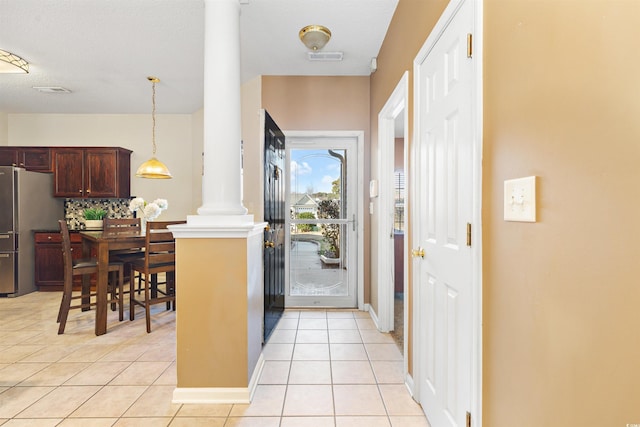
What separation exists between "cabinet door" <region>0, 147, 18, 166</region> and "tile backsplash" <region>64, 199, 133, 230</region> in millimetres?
897

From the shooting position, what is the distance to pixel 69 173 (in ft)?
16.1

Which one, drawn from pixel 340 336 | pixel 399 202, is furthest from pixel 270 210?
pixel 399 202

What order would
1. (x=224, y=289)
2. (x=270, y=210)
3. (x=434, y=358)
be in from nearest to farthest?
1. (x=434, y=358)
2. (x=224, y=289)
3. (x=270, y=210)

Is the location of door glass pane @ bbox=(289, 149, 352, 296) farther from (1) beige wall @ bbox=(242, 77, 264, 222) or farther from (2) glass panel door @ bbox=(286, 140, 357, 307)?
(1) beige wall @ bbox=(242, 77, 264, 222)

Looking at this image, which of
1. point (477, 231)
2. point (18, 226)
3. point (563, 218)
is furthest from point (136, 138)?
point (563, 218)

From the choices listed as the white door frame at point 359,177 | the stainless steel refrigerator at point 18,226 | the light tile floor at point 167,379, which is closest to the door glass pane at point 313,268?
the white door frame at point 359,177

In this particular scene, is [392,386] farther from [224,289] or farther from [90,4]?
[90,4]

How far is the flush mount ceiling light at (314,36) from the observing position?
2.72 m

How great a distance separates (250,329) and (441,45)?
6.28 ft

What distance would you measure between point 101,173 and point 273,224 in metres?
3.67

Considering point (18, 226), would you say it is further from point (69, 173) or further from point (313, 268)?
point (313, 268)

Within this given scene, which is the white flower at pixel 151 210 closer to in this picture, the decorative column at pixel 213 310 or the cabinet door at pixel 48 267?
the cabinet door at pixel 48 267

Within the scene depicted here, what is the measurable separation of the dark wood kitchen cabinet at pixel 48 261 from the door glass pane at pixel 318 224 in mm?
3338

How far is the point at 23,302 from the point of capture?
406 centimetres
